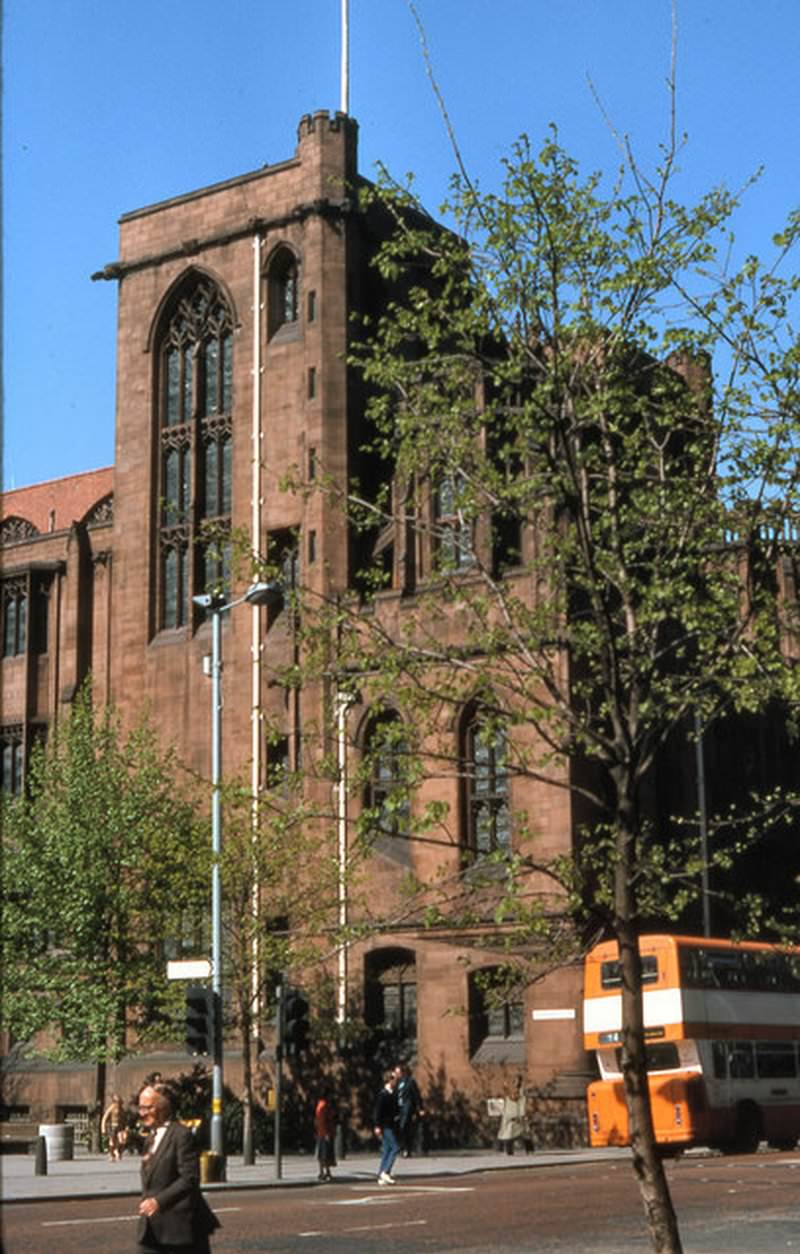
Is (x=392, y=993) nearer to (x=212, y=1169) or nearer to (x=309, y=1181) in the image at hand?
(x=309, y=1181)

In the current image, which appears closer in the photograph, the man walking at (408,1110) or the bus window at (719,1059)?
the bus window at (719,1059)

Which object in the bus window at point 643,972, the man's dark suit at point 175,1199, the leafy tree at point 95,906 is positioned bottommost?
the man's dark suit at point 175,1199

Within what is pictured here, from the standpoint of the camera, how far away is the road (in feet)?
56.9

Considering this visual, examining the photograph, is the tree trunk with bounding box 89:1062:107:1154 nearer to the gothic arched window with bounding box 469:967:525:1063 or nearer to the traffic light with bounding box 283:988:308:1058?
the gothic arched window with bounding box 469:967:525:1063

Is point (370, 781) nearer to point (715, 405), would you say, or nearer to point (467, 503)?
point (467, 503)

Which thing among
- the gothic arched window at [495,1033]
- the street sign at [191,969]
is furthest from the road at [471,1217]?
the gothic arched window at [495,1033]

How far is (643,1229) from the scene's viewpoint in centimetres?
1862

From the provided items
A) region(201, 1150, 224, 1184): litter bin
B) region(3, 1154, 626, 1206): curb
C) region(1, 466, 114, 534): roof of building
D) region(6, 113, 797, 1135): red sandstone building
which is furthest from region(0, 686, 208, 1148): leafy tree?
region(1, 466, 114, 534): roof of building

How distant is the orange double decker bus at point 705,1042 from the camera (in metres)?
33.5

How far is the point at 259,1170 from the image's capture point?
3338 cm

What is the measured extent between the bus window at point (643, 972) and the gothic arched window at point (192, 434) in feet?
66.4

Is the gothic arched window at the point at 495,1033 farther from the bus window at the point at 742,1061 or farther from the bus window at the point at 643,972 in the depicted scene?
the bus window at the point at 742,1061

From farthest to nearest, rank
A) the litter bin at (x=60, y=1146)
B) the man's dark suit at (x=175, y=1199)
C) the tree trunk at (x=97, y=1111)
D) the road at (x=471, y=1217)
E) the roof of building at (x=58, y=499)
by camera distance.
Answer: the roof of building at (x=58, y=499) → the tree trunk at (x=97, y=1111) → the litter bin at (x=60, y=1146) → the road at (x=471, y=1217) → the man's dark suit at (x=175, y=1199)

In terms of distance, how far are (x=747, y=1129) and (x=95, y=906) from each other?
15717 millimetres
